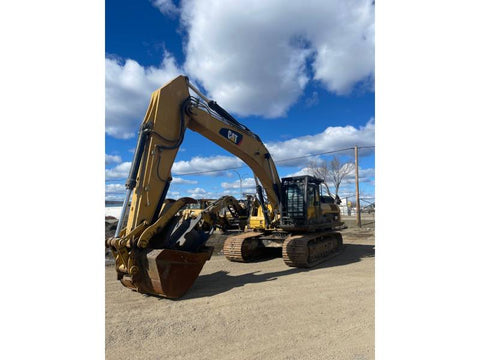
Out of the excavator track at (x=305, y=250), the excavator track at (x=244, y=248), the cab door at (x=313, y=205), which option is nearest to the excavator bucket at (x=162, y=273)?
the excavator track at (x=305, y=250)

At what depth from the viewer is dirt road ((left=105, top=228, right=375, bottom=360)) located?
→ 11.9ft

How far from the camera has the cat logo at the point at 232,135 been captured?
7.93 metres

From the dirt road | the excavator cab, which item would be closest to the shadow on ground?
the dirt road

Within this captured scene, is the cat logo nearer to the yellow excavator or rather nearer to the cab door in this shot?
the yellow excavator

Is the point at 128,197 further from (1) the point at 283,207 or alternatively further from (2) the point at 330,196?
(2) the point at 330,196

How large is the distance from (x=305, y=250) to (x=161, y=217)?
162 inches

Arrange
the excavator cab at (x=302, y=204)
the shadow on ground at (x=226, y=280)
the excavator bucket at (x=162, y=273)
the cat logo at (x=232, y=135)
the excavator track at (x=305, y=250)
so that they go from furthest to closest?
the excavator cab at (x=302, y=204), the excavator track at (x=305, y=250), the cat logo at (x=232, y=135), the shadow on ground at (x=226, y=280), the excavator bucket at (x=162, y=273)

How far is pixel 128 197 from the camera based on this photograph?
237 inches

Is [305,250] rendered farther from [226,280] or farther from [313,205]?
[226,280]

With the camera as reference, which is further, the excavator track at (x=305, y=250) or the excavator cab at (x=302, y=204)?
the excavator cab at (x=302, y=204)

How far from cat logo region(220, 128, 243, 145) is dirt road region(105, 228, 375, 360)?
134 inches

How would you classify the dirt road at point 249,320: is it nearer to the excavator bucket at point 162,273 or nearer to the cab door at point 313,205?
the excavator bucket at point 162,273

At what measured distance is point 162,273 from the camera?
5.63 metres

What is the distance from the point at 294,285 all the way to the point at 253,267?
251 centimetres
